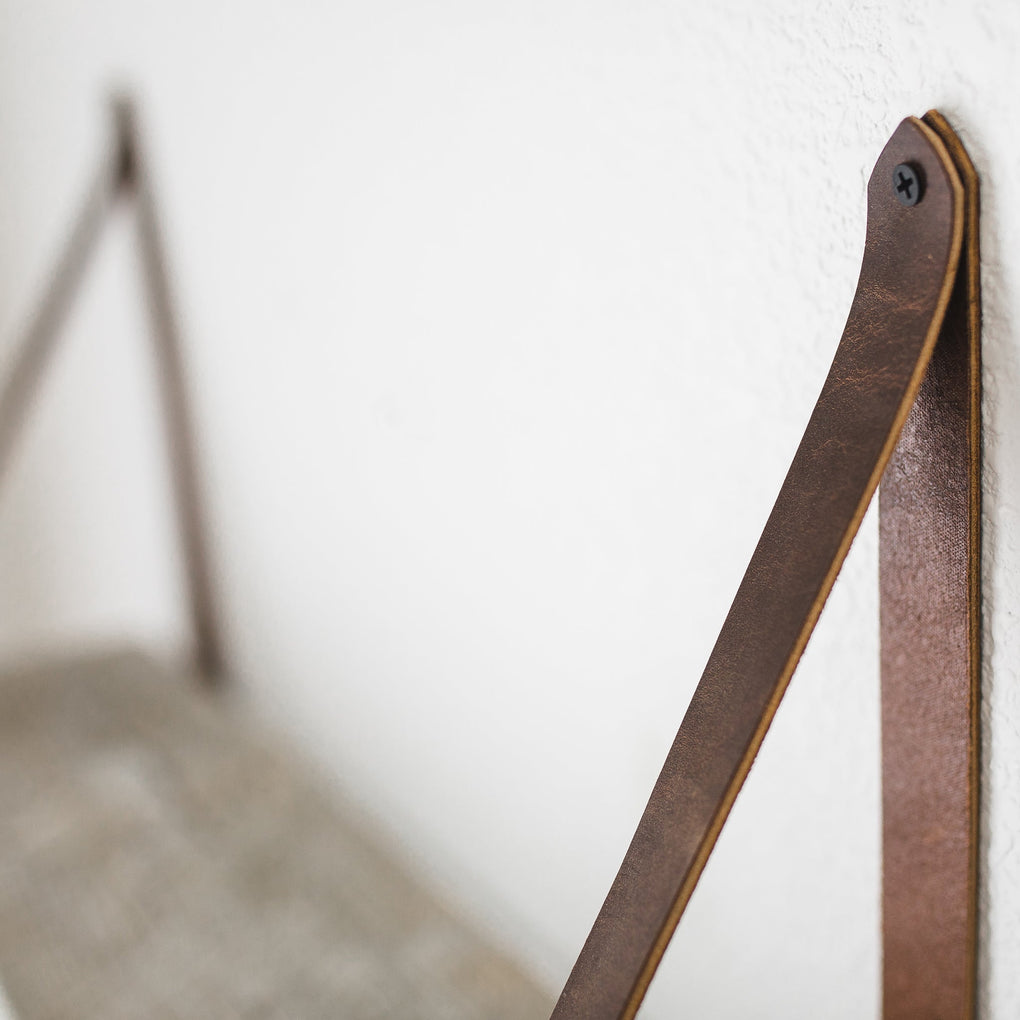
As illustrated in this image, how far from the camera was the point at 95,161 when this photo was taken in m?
1.06

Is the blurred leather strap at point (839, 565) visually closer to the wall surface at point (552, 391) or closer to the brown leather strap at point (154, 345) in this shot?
the wall surface at point (552, 391)

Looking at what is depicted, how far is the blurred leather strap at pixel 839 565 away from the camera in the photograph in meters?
0.35

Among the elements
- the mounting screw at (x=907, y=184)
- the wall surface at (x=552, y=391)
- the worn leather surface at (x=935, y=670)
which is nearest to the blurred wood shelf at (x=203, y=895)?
the wall surface at (x=552, y=391)

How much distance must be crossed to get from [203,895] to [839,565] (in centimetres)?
57

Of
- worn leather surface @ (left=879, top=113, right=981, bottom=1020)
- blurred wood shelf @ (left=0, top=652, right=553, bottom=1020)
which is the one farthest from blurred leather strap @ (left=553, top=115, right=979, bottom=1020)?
blurred wood shelf @ (left=0, top=652, right=553, bottom=1020)

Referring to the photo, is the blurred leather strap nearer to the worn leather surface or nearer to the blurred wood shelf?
the worn leather surface

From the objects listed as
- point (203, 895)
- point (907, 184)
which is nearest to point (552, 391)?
point (907, 184)

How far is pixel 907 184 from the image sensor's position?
0.36 m

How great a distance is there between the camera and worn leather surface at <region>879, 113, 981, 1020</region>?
14.6 inches

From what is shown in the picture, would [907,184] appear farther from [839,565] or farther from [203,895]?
[203,895]

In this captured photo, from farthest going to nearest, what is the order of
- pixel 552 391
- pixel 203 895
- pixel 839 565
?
pixel 203 895
pixel 552 391
pixel 839 565

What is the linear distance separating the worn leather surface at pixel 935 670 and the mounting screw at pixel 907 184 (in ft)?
0.05

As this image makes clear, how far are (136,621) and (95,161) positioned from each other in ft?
1.80

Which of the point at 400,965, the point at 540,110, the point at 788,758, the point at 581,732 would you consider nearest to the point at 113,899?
the point at 400,965
